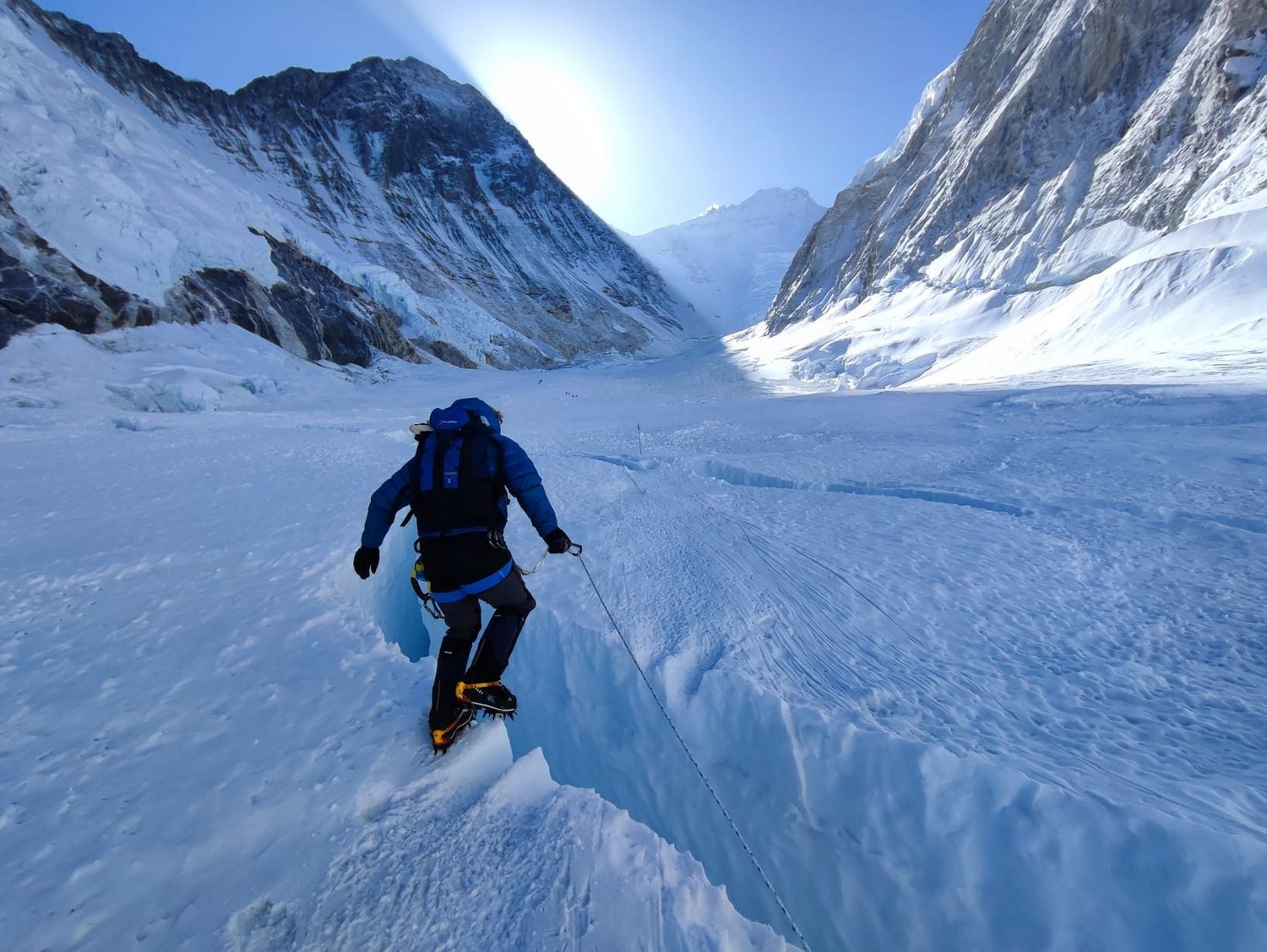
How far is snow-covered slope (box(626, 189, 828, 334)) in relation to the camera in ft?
371

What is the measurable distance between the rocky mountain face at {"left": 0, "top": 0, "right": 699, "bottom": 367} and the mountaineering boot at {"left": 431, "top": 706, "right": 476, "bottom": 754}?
65.7 ft

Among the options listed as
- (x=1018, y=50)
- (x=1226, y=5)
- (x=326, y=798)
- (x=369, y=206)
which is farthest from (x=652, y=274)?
(x=326, y=798)

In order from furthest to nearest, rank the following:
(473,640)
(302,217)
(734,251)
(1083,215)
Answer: (734,251)
(302,217)
(1083,215)
(473,640)

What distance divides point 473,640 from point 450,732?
0.41 m

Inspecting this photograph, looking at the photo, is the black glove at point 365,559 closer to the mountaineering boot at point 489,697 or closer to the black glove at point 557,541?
the mountaineering boot at point 489,697

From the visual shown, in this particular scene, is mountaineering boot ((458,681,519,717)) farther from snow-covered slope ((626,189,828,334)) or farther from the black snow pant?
snow-covered slope ((626,189,828,334))

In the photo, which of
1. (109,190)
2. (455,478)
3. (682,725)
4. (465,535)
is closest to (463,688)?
(465,535)

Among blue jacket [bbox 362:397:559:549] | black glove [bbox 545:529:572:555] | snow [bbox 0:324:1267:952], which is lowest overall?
snow [bbox 0:324:1267:952]

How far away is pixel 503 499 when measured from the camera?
9.04 ft

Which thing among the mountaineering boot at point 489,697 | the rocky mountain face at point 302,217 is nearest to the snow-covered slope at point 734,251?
the rocky mountain face at point 302,217

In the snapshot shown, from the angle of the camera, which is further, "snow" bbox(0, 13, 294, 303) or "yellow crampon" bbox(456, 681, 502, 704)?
"snow" bbox(0, 13, 294, 303)

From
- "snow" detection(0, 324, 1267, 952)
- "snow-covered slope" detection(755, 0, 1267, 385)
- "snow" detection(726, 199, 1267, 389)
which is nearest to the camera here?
"snow" detection(0, 324, 1267, 952)

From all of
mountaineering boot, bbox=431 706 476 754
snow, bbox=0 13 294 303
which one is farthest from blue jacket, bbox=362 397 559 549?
snow, bbox=0 13 294 303

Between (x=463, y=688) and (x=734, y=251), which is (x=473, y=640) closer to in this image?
(x=463, y=688)
